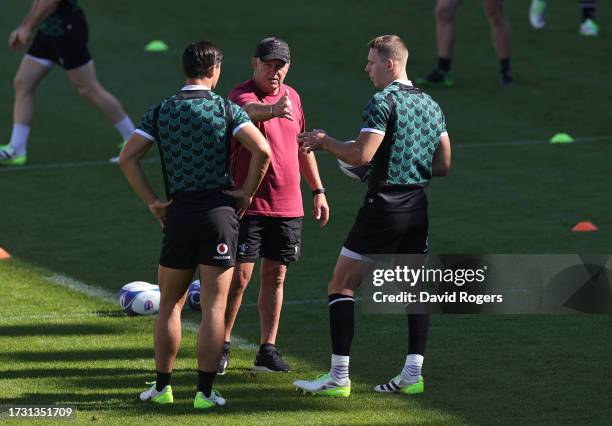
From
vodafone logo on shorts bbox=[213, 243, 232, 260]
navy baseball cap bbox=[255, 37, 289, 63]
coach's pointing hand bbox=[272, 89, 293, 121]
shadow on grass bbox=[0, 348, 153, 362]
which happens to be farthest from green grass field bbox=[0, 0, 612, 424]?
navy baseball cap bbox=[255, 37, 289, 63]

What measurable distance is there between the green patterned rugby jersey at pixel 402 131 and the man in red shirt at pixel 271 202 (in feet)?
2.27

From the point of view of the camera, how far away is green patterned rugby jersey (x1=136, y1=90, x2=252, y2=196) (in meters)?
7.77

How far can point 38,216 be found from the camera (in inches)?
540

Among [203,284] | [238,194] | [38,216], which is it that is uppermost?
[238,194]

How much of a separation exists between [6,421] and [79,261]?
4.31 meters

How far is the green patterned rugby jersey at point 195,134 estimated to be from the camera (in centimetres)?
777

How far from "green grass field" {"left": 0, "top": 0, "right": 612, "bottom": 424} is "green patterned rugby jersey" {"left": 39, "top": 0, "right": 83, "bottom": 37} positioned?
4.94 ft

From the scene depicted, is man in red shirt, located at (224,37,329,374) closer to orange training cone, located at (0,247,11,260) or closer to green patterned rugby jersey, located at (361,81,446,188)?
green patterned rugby jersey, located at (361,81,446,188)

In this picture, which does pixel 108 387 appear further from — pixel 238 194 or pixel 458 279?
pixel 458 279

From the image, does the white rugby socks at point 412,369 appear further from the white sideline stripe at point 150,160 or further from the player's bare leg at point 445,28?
the player's bare leg at point 445,28

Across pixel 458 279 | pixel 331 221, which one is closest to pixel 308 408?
pixel 458 279

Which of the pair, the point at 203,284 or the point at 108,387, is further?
the point at 108,387

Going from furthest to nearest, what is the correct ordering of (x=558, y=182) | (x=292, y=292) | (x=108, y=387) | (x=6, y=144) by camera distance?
1. (x=6, y=144)
2. (x=558, y=182)
3. (x=292, y=292)
4. (x=108, y=387)

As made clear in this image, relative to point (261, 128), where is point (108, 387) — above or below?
below
